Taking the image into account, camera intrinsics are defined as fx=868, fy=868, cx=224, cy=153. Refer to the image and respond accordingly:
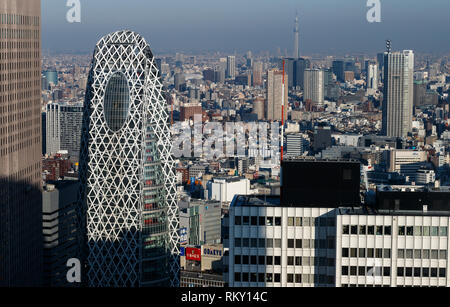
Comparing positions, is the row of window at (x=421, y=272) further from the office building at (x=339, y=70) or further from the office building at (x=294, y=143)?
the office building at (x=339, y=70)

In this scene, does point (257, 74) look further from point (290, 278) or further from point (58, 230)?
point (290, 278)

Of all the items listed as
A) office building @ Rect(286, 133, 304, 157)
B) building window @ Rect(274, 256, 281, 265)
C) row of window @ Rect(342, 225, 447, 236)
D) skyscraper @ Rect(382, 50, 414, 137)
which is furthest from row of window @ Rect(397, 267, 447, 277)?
skyscraper @ Rect(382, 50, 414, 137)

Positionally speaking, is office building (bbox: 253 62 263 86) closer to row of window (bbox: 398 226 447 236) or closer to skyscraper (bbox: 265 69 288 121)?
skyscraper (bbox: 265 69 288 121)

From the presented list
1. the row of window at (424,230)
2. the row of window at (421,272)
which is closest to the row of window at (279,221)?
the row of window at (424,230)

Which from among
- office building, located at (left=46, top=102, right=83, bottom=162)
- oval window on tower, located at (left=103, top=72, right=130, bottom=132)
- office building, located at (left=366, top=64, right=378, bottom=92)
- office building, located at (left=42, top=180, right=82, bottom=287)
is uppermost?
office building, located at (left=366, top=64, right=378, bottom=92)

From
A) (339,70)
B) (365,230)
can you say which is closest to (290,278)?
(365,230)
